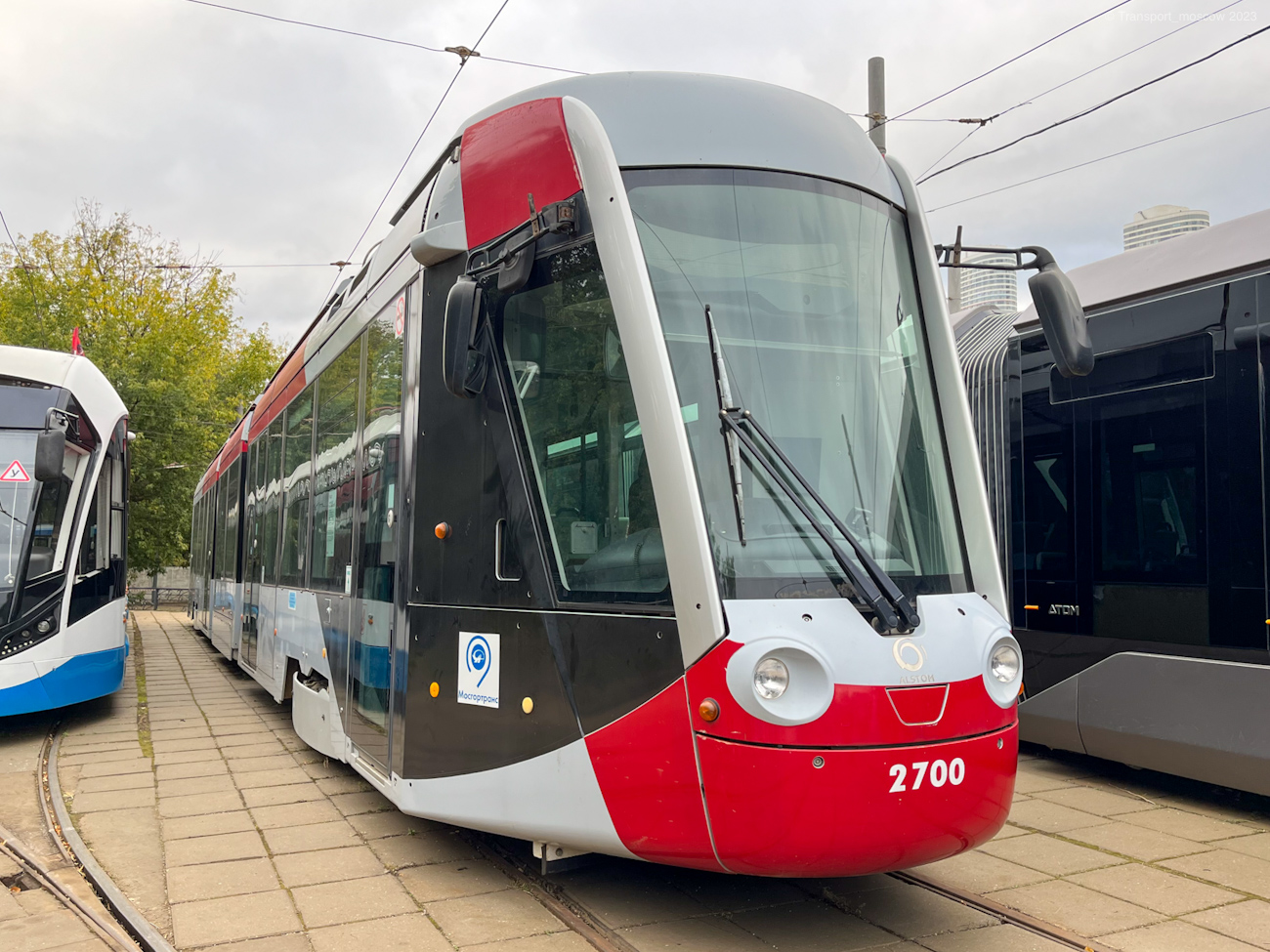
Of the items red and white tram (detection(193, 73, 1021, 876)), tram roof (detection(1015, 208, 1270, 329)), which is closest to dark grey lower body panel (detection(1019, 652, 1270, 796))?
tram roof (detection(1015, 208, 1270, 329))

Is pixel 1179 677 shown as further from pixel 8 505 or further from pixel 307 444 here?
pixel 8 505

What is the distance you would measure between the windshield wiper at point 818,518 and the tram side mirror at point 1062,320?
1.39m

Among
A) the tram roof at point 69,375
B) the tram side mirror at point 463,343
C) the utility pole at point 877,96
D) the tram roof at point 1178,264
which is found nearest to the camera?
the tram side mirror at point 463,343

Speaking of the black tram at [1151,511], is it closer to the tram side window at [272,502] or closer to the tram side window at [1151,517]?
the tram side window at [1151,517]

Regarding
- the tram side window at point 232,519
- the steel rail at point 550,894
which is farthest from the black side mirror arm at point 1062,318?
the tram side window at point 232,519

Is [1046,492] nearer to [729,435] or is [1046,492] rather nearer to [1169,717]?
[1169,717]

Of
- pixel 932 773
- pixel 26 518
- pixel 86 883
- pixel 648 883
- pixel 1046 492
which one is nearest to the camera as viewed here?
pixel 932 773

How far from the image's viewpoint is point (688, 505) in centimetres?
367

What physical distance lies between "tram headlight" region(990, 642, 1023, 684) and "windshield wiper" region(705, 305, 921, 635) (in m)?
0.40

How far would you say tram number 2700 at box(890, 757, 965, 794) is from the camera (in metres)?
3.52

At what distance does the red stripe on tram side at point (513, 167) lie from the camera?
14.1 ft

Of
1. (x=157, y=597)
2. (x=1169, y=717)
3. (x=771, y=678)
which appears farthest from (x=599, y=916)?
(x=157, y=597)

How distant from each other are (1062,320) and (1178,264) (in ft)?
9.58

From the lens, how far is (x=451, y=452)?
15.8ft
